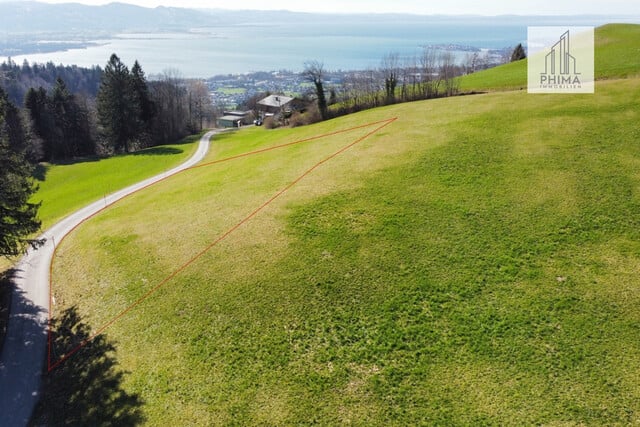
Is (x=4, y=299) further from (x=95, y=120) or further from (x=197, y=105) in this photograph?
(x=197, y=105)

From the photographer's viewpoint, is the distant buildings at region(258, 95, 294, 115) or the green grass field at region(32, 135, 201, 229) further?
the distant buildings at region(258, 95, 294, 115)

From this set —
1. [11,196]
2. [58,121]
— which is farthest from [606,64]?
[58,121]

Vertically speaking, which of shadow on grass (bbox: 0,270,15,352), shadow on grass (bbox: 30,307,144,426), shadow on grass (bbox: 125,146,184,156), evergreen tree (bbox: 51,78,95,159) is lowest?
shadow on grass (bbox: 30,307,144,426)

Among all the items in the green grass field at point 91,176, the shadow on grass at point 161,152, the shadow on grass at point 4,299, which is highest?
the shadow on grass at point 161,152

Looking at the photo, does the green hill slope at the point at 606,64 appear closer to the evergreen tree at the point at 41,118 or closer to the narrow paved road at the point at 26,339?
the narrow paved road at the point at 26,339

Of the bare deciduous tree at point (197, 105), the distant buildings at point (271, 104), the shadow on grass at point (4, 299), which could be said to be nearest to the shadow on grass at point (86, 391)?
the shadow on grass at point (4, 299)

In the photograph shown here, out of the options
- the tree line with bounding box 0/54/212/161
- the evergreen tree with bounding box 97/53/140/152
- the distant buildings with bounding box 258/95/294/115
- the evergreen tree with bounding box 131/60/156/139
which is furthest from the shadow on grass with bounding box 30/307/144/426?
the distant buildings with bounding box 258/95/294/115

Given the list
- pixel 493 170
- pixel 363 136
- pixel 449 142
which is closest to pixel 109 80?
pixel 363 136

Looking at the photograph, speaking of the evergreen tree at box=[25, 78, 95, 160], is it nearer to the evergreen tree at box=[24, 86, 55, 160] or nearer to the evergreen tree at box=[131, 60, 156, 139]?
the evergreen tree at box=[24, 86, 55, 160]
